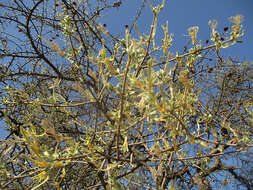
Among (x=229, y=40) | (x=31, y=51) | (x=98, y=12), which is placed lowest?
(x=229, y=40)

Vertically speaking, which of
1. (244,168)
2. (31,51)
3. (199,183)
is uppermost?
(31,51)

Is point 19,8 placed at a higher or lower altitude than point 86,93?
higher

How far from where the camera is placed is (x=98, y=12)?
9.63 feet

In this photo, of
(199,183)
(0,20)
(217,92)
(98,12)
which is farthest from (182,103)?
(217,92)

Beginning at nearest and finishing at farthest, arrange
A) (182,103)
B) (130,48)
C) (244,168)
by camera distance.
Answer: (130,48) < (182,103) < (244,168)

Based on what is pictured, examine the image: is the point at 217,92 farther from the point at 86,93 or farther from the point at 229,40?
the point at 86,93

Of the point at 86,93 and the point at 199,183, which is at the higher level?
the point at 86,93

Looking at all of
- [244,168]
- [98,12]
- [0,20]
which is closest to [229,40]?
[98,12]

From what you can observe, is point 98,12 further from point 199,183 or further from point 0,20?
point 199,183

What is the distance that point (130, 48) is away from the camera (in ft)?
2.74

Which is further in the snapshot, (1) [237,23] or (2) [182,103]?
(1) [237,23]

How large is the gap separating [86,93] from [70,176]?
2.51 metres

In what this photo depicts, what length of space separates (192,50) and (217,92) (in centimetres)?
384

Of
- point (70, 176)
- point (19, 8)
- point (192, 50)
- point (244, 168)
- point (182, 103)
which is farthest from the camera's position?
point (244, 168)
